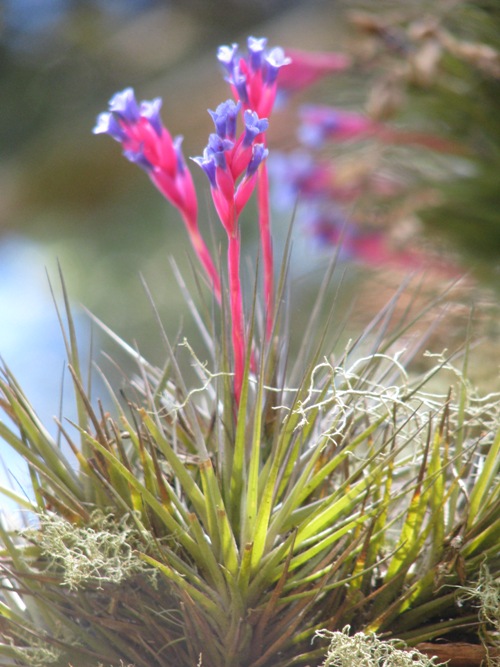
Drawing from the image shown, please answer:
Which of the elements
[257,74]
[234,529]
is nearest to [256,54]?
[257,74]

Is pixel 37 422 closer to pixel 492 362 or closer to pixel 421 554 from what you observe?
pixel 421 554

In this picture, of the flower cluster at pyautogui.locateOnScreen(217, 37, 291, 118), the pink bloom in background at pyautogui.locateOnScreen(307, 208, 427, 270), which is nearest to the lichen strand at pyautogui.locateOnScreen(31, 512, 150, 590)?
the flower cluster at pyautogui.locateOnScreen(217, 37, 291, 118)

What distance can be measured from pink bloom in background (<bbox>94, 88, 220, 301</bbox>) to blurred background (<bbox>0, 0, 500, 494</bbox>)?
23mm

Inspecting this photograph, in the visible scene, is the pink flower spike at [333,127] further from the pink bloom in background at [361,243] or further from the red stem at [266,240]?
the red stem at [266,240]

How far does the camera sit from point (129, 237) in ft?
6.40

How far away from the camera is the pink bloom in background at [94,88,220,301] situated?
48 centimetres

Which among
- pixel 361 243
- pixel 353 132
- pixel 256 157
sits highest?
pixel 256 157

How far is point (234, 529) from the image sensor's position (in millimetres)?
413

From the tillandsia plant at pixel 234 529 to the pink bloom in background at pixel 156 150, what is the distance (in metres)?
0.06

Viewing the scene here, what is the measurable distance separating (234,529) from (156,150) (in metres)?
0.23

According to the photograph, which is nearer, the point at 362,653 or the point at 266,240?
the point at 362,653

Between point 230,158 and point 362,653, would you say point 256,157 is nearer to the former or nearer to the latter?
point 230,158

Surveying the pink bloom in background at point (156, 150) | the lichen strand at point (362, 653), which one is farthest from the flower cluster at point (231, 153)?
the lichen strand at point (362, 653)

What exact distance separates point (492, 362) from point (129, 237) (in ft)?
4.65
